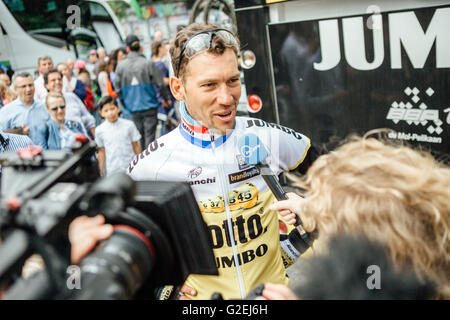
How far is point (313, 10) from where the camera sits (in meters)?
3.43

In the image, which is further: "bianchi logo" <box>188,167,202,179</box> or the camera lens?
"bianchi logo" <box>188,167,202,179</box>

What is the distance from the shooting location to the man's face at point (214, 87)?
171cm

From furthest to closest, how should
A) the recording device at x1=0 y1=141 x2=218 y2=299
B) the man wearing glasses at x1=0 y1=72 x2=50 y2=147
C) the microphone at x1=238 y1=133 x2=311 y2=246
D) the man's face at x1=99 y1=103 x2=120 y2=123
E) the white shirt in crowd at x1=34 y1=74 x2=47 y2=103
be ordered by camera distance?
the white shirt in crowd at x1=34 y1=74 x2=47 y2=103 → the man's face at x1=99 y1=103 x2=120 y2=123 → the man wearing glasses at x1=0 y1=72 x2=50 y2=147 → the microphone at x1=238 y1=133 x2=311 y2=246 → the recording device at x1=0 y1=141 x2=218 y2=299

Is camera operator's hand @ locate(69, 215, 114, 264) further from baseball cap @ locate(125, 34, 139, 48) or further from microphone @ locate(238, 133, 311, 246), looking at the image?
baseball cap @ locate(125, 34, 139, 48)

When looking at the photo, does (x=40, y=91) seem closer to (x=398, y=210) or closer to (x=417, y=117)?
(x=417, y=117)

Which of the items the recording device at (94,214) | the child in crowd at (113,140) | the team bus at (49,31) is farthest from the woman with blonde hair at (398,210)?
the team bus at (49,31)

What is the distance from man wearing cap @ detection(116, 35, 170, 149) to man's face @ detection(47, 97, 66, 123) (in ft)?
6.97

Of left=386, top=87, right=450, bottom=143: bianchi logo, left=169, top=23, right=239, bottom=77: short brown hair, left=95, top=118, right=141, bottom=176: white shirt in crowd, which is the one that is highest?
left=169, top=23, right=239, bottom=77: short brown hair

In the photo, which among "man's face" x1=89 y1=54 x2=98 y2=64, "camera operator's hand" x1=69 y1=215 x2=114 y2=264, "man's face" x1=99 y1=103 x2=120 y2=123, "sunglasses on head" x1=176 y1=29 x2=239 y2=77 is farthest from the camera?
"man's face" x1=89 y1=54 x2=98 y2=64

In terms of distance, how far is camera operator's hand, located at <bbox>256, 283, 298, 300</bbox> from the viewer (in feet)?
3.45

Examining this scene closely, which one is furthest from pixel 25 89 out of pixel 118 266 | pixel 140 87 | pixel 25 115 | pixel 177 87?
pixel 118 266

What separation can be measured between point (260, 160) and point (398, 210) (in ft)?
2.37

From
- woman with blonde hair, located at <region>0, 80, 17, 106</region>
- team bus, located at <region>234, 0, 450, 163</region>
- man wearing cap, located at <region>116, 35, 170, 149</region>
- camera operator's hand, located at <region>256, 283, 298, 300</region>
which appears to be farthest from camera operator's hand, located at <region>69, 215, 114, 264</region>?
man wearing cap, located at <region>116, 35, 170, 149</region>

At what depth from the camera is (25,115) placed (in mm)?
4496
